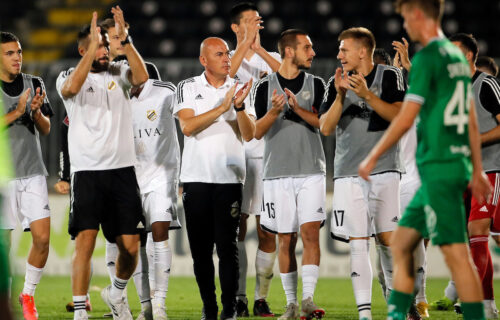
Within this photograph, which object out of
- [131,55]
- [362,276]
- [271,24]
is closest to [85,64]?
[131,55]

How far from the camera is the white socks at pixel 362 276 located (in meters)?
6.50

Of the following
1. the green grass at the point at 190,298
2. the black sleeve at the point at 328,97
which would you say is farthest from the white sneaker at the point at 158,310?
the black sleeve at the point at 328,97

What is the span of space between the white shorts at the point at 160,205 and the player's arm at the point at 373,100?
2.22m

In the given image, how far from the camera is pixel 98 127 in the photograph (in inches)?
270

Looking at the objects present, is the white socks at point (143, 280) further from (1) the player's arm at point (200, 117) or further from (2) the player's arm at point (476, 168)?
(2) the player's arm at point (476, 168)

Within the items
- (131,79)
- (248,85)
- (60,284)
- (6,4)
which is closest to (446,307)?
(248,85)

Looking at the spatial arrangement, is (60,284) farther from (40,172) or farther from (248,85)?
(248,85)

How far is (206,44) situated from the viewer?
724cm

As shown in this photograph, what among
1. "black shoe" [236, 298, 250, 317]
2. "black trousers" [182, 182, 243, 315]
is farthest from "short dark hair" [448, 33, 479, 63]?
"black shoe" [236, 298, 250, 317]

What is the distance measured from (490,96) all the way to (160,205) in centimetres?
323

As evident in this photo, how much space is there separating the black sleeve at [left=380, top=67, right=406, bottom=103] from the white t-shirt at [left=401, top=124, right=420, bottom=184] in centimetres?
148

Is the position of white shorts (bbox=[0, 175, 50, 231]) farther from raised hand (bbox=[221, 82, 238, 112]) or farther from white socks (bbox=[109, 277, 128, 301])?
raised hand (bbox=[221, 82, 238, 112])

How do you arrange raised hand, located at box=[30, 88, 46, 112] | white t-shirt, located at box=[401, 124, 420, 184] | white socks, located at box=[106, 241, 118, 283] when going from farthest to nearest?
white t-shirt, located at box=[401, 124, 420, 184], white socks, located at box=[106, 241, 118, 283], raised hand, located at box=[30, 88, 46, 112]

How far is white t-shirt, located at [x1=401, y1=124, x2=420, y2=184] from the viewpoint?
8.23 m
